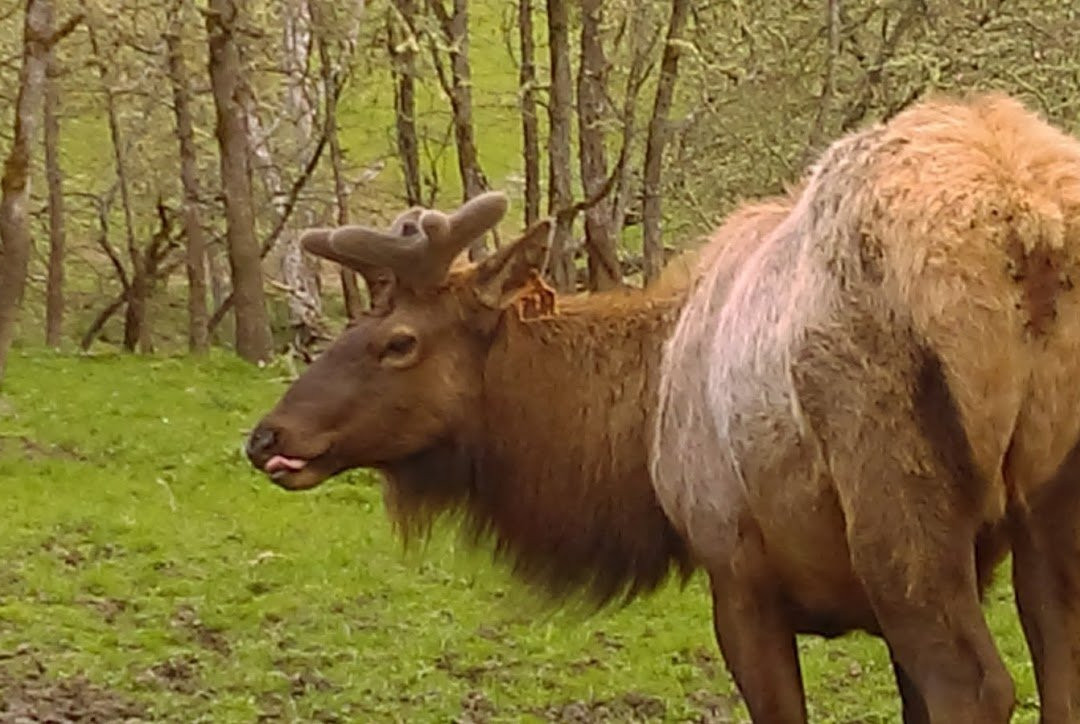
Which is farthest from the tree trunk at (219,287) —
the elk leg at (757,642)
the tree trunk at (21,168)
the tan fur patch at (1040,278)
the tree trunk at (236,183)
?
the tan fur patch at (1040,278)

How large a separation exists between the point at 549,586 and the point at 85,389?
1384 cm

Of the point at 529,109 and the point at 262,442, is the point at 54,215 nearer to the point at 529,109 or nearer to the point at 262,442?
the point at 529,109

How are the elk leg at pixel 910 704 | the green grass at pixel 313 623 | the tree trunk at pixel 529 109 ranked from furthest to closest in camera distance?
the tree trunk at pixel 529 109, the green grass at pixel 313 623, the elk leg at pixel 910 704

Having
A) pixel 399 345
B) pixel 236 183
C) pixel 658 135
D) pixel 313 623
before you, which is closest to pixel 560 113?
pixel 658 135

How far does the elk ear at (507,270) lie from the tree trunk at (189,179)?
1516cm

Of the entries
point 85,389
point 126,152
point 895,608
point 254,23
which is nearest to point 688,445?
point 895,608

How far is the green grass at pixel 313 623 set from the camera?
29.8 ft

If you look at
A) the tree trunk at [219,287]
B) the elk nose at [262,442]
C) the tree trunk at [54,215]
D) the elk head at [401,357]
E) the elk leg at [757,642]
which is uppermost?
the elk head at [401,357]

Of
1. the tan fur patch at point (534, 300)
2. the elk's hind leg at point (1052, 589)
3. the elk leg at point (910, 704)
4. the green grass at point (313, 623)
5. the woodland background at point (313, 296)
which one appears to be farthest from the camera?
the woodland background at point (313, 296)

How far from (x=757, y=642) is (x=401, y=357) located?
6.04 feet

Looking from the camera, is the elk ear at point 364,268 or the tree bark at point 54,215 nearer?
the elk ear at point 364,268

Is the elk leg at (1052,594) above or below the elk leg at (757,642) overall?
above

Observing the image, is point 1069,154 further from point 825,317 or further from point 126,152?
point 126,152

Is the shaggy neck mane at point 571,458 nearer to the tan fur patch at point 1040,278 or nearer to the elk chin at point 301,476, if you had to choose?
the elk chin at point 301,476
